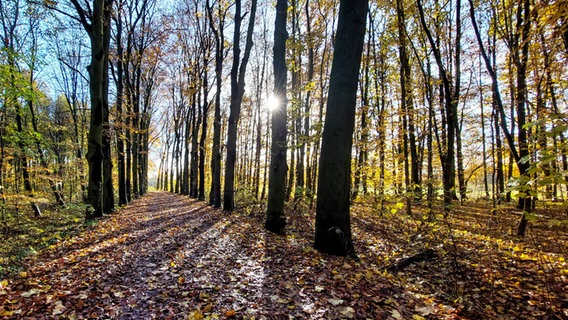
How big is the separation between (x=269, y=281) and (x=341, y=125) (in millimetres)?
3013

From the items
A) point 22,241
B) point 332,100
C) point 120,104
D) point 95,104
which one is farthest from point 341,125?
point 120,104

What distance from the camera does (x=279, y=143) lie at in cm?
727

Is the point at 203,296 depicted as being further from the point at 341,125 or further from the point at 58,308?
the point at 341,125

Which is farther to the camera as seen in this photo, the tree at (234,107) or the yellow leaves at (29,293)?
the tree at (234,107)

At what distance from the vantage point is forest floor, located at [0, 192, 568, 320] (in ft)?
10.3

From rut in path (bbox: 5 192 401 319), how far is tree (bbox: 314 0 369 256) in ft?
2.49

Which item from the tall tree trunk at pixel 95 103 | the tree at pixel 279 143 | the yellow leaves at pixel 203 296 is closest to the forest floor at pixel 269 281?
the yellow leaves at pixel 203 296

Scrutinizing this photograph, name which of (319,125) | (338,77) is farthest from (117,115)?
(338,77)

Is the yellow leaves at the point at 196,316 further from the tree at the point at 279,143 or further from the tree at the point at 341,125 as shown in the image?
the tree at the point at 279,143

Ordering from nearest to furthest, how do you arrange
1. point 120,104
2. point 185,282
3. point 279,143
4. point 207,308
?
1. point 207,308
2. point 185,282
3. point 279,143
4. point 120,104

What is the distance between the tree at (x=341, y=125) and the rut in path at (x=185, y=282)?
0.76 meters

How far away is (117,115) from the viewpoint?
11.3 m

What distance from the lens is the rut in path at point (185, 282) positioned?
3109 mm

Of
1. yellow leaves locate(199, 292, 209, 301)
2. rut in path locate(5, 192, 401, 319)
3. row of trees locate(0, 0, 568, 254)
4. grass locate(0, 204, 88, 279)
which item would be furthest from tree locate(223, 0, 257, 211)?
yellow leaves locate(199, 292, 209, 301)
